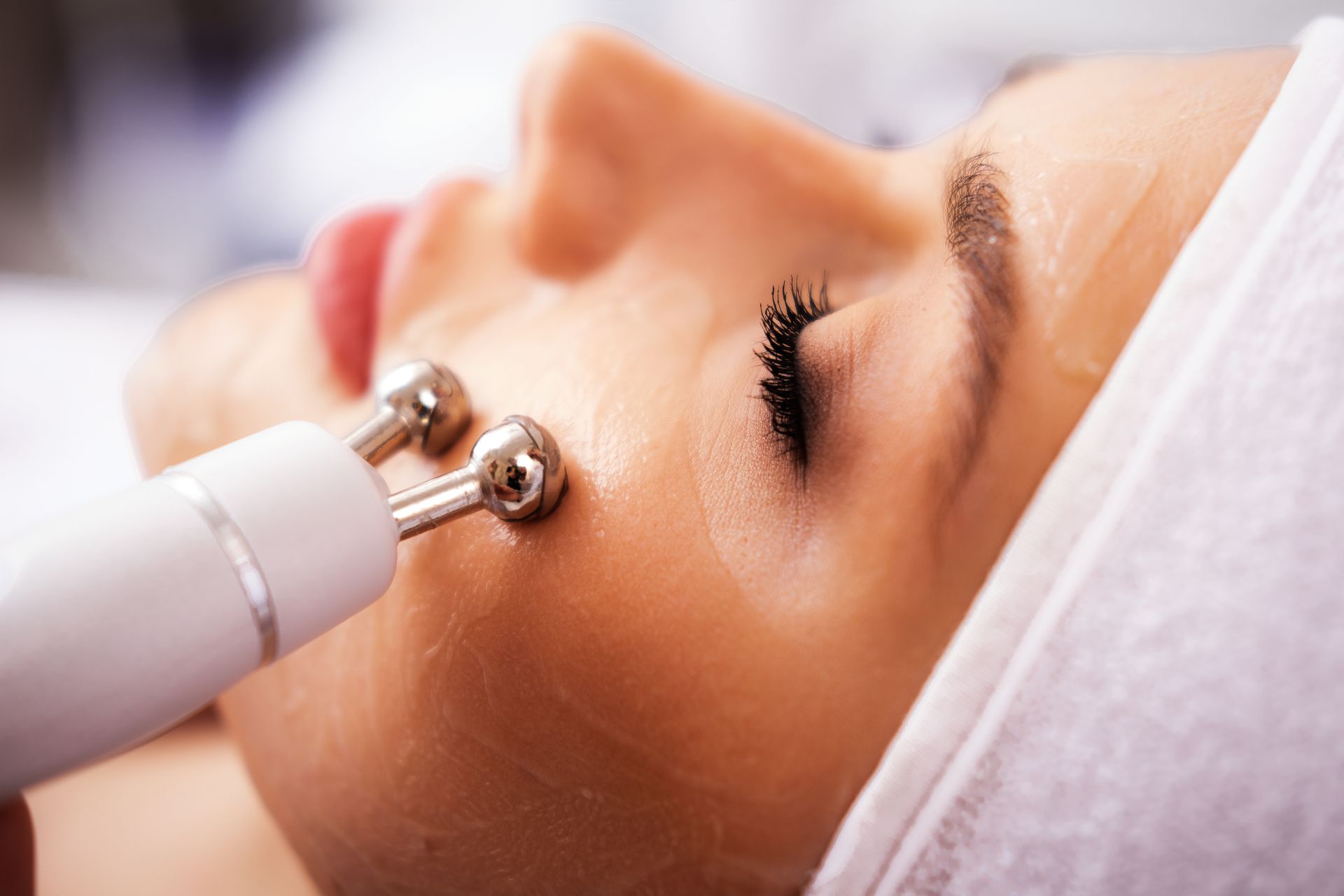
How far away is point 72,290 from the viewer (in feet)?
4.11

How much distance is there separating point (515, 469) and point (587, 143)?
30 cm

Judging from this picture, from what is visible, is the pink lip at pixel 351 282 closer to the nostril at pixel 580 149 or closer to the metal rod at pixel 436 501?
the nostril at pixel 580 149

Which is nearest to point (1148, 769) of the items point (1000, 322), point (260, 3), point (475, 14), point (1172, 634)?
point (1172, 634)

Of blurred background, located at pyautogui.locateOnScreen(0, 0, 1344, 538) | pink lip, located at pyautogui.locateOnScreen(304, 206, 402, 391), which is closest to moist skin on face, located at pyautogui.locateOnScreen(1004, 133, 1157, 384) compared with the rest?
pink lip, located at pyautogui.locateOnScreen(304, 206, 402, 391)

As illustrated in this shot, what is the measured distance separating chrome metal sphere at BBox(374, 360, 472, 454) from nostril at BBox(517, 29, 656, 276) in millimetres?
129

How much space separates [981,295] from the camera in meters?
0.46

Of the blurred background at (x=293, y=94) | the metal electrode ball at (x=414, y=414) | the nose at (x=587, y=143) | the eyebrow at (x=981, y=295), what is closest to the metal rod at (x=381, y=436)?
the metal electrode ball at (x=414, y=414)

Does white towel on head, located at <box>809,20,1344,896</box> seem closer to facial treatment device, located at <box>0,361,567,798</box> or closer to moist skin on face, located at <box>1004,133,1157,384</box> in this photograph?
moist skin on face, located at <box>1004,133,1157,384</box>

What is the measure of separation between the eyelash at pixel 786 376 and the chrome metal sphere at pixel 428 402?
18 centimetres

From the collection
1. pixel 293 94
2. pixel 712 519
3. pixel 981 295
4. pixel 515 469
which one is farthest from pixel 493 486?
pixel 293 94

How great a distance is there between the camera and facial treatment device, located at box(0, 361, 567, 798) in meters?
0.33

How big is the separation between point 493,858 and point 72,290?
3.68 ft

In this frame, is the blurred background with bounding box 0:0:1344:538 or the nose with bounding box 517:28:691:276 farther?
the blurred background with bounding box 0:0:1344:538

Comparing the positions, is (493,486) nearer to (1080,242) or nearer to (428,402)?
(428,402)
